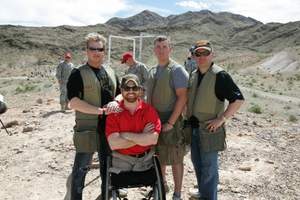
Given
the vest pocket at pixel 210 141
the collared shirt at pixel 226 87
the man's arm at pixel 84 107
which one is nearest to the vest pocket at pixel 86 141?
the man's arm at pixel 84 107

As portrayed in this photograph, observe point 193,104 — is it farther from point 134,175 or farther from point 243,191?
point 243,191

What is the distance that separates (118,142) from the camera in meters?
4.30

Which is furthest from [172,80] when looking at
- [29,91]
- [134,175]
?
[29,91]

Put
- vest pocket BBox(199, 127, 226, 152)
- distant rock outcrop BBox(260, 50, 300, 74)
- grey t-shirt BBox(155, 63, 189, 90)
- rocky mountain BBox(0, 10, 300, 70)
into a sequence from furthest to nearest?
1. rocky mountain BBox(0, 10, 300, 70)
2. distant rock outcrop BBox(260, 50, 300, 74)
3. grey t-shirt BBox(155, 63, 189, 90)
4. vest pocket BBox(199, 127, 226, 152)

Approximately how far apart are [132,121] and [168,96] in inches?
26.3

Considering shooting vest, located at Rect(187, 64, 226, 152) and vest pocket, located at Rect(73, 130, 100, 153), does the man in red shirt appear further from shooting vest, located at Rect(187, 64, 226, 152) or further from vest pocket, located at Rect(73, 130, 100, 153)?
shooting vest, located at Rect(187, 64, 226, 152)

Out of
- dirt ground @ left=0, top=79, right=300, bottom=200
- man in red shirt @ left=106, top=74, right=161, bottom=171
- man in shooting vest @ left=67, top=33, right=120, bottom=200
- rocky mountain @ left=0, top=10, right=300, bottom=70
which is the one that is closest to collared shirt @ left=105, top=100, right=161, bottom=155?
man in red shirt @ left=106, top=74, right=161, bottom=171

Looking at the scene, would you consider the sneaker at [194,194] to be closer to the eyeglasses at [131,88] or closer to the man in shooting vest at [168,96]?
the man in shooting vest at [168,96]

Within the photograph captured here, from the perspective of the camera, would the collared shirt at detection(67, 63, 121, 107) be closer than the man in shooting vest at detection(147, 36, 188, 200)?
Yes

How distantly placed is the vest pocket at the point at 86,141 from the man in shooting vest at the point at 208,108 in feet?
3.10

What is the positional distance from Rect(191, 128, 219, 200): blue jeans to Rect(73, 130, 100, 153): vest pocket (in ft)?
3.15

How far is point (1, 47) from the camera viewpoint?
72.3 m

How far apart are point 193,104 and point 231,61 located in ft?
199

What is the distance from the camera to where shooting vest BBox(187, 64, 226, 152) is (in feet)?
15.3
